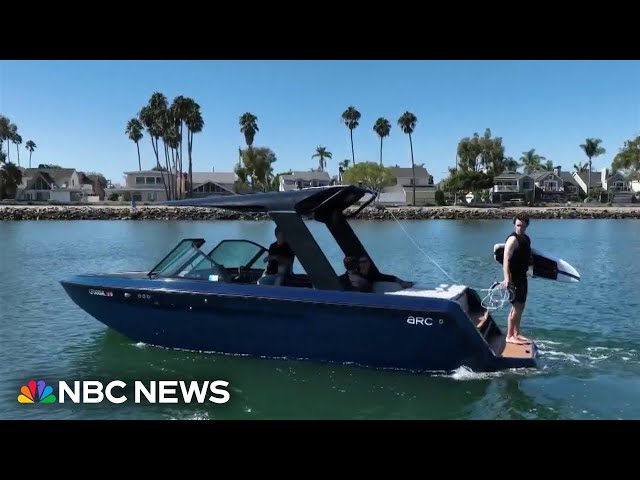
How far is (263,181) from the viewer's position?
96.2 metres

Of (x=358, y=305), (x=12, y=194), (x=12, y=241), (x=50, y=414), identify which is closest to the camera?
(x=50, y=414)

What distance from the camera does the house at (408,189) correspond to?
9975 cm

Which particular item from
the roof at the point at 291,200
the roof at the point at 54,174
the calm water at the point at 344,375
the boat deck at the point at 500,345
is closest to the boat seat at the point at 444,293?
the boat deck at the point at 500,345

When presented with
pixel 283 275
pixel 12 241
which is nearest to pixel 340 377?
pixel 283 275

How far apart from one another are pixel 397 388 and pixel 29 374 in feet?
18.0

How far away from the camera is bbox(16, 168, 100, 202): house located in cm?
10069

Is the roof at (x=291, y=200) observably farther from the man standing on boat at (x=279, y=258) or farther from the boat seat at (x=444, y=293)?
the boat seat at (x=444, y=293)

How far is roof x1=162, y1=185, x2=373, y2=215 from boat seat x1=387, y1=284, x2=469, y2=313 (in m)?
1.72

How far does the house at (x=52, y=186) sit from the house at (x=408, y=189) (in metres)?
51.2

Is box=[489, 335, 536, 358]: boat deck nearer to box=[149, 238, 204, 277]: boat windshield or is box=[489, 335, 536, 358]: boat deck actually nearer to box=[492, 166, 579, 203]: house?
box=[149, 238, 204, 277]: boat windshield

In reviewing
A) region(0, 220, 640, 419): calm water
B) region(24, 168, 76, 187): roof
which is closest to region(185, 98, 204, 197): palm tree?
region(24, 168, 76, 187): roof

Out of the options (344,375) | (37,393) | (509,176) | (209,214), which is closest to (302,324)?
(344,375)

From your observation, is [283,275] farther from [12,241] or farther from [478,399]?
[12,241]

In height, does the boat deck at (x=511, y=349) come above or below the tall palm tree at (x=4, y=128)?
below
